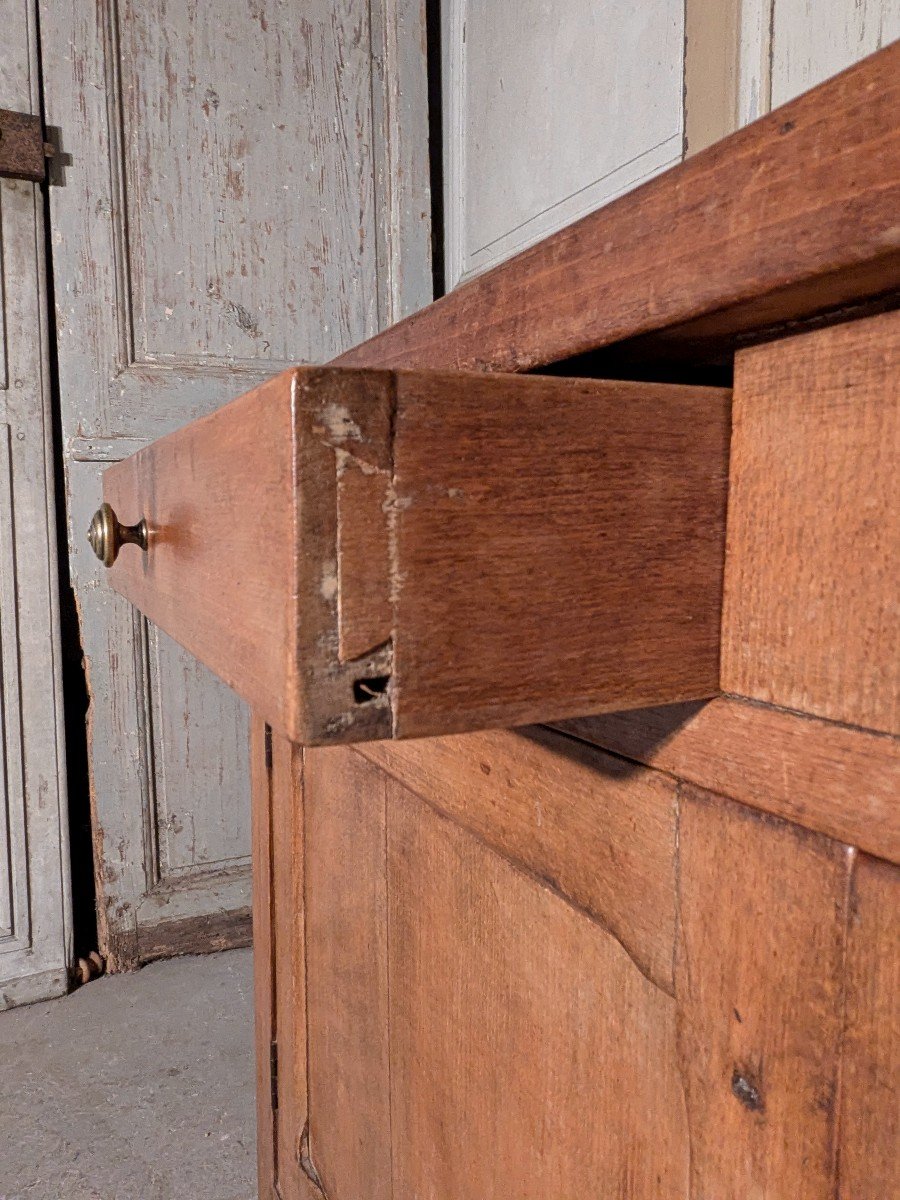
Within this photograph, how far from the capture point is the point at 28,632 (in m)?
1.31

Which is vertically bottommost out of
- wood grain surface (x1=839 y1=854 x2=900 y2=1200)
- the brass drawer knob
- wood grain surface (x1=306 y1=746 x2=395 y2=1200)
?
wood grain surface (x1=306 y1=746 x2=395 y2=1200)

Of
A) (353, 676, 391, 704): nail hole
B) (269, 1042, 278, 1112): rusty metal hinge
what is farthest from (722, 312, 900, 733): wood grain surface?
(269, 1042, 278, 1112): rusty metal hinge

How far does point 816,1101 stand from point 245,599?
23 cm

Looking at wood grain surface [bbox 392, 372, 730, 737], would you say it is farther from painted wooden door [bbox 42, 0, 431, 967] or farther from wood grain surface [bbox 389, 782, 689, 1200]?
painted wooden door [bbox 42, 0, 431, 967]

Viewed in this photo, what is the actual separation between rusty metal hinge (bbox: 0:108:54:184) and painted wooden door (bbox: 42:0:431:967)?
0.10 ft

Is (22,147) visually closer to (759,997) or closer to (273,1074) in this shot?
(273,1074)

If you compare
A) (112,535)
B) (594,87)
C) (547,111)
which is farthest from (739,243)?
(547,111)

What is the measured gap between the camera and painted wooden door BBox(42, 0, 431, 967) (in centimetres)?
131

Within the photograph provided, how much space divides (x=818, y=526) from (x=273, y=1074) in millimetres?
665

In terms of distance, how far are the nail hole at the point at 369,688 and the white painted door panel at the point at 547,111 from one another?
92 centimetres

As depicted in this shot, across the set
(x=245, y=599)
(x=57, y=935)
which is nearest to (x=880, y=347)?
(x=245, y=599)

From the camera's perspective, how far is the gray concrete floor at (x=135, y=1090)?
0.93 meters

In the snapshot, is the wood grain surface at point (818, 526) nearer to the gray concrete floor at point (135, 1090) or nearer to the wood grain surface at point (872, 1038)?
the wood grain surface at point (872, 1038)

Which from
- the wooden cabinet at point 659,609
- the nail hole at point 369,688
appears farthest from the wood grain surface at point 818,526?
the nail hole at point 369,688
